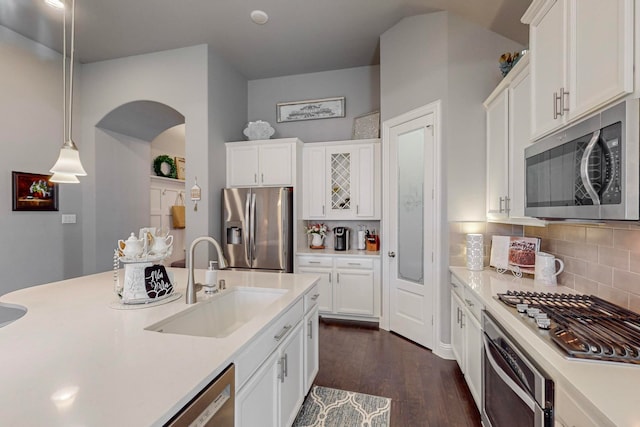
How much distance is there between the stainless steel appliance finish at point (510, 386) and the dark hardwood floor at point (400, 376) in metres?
0.42

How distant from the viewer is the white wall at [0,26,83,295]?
10.2 ft

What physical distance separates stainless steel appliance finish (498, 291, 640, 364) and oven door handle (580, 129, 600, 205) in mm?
500

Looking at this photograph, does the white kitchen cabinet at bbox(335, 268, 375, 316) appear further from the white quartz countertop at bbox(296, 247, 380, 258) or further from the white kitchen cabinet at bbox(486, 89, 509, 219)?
the white kitchen cabinet at bbox(486, 89, 509, 219)

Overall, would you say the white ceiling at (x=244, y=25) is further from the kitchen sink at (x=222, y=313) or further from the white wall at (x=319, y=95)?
the kitchen sink at (x=222, y=313)

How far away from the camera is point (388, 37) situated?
3.26m

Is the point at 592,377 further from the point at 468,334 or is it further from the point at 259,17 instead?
the point at 259,17

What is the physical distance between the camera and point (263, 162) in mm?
3799

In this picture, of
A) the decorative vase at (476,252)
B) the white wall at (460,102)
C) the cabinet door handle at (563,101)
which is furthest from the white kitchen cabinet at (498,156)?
the cabinet door handle at (563,101)

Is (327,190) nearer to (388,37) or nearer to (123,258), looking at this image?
(388,37)

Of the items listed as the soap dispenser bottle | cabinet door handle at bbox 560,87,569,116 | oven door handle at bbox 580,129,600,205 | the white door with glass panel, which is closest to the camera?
oven door handle at bbox 580,129,600,205

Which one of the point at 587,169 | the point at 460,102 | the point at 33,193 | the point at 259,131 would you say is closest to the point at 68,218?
the point at 33,193

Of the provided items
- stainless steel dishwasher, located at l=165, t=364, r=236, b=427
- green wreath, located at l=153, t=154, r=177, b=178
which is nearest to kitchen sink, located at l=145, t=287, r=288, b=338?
stainless steel dishwasher, located at l=165, t=364, r=236, b=427

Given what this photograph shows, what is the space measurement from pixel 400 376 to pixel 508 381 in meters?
1.27

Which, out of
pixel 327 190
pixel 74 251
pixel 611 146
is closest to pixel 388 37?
pixel 327 190
